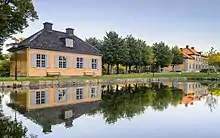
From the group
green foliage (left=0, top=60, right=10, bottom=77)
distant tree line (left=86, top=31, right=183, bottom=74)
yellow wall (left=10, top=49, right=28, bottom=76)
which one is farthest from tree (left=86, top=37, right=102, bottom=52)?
yellow wall (left=10, top=49, right=28, bottom=76)

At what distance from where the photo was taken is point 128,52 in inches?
1778

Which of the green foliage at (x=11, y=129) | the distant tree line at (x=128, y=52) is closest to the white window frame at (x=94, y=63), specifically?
the distant tree line at (x=128, y=52)

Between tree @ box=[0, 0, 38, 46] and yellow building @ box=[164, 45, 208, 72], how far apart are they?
58580 millimetres

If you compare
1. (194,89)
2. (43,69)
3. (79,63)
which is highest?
(79,63)

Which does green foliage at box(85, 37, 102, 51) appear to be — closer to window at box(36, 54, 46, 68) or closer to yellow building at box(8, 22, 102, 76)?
yellow building at box(8, 22, 102, 76)

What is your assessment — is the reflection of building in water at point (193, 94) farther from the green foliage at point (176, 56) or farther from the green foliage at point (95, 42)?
the green foliage at point (176, 56)

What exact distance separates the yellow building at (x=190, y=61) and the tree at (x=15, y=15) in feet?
192

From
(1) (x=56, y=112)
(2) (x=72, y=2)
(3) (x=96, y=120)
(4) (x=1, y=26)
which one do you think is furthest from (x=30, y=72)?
(3) (x=96, y=120)

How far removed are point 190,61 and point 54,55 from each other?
52.2m

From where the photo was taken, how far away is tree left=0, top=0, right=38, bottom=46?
52.9ft

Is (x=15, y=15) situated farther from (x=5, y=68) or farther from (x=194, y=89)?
(x=5, y=68)

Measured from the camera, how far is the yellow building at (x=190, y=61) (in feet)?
243

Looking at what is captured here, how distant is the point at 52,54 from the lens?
1250 inches

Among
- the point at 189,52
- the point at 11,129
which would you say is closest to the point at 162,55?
the point at 189,52
